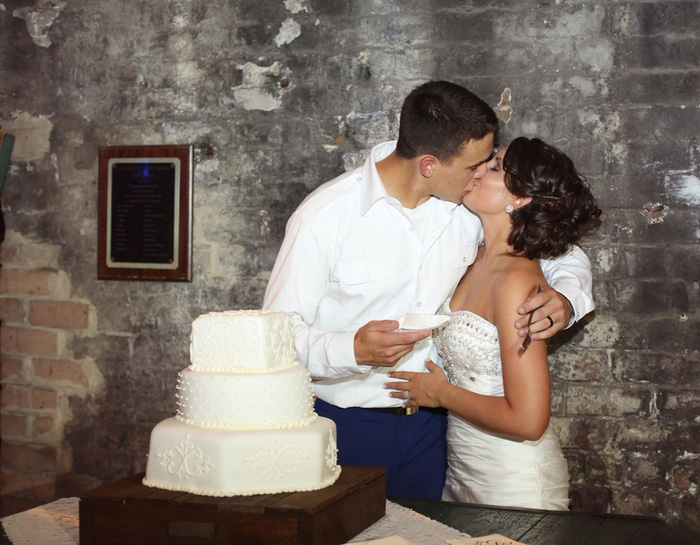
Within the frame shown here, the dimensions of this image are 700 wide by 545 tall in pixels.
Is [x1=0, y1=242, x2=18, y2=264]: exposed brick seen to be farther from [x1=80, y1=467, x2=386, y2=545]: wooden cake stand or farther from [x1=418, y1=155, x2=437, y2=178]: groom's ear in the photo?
[x1=80, y1=467, x2=386, y2=545]: wooden cake stand

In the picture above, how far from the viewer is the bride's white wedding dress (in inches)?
107

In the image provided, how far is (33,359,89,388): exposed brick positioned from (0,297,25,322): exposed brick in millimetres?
279

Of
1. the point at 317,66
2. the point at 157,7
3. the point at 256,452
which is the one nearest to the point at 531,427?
the point at 256,452

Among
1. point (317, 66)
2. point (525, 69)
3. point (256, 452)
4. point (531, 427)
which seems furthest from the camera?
point (317, 66)

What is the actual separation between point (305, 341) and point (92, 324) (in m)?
2.06

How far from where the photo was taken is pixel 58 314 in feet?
14.1

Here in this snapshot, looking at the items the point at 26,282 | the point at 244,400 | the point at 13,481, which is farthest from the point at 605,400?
the point at 13,481

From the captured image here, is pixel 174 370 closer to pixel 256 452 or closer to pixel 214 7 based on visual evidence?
pixel 214 7

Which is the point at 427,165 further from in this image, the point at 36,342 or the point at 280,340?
the point at 36,342

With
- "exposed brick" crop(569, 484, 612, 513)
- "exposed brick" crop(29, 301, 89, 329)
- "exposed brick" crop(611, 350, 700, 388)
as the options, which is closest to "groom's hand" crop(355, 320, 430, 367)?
"exposed brick" crop(611, 350, 700, 388)

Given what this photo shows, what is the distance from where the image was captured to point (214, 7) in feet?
13.0

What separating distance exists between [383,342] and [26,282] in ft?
9.25

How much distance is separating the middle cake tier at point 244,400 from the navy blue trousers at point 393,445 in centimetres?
85

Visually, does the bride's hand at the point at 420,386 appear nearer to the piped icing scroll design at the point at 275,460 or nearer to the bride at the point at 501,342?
the bride at the point at 501,342
